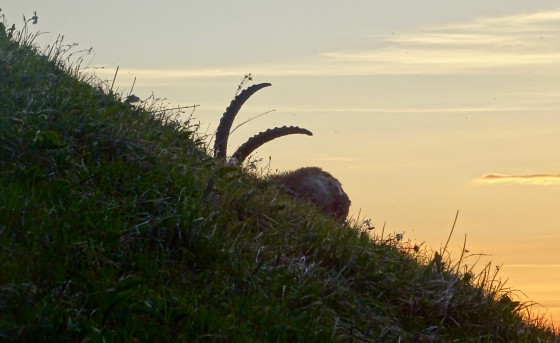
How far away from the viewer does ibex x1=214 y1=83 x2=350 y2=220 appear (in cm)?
1133

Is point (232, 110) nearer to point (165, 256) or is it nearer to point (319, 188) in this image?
point (319, 188)

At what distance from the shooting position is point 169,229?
5469mm

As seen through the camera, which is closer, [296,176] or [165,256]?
[165,256]

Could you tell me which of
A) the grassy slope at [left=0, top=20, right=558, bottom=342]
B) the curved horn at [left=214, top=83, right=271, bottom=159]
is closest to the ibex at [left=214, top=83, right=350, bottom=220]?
the curved horn at [left=214, top=83, right=271, bottom=159]

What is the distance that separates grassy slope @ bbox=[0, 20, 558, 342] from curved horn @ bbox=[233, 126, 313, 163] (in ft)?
14.4

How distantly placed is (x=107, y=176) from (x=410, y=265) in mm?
2698

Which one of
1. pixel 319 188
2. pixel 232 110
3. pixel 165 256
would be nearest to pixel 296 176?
pixel 319 188

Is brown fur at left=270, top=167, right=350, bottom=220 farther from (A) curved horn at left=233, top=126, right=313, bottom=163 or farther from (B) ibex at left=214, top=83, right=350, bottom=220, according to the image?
(A) curved horn at left=233, top=126, right=313, bottom=163

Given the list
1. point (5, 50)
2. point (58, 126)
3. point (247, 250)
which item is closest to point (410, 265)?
point (247, 250)

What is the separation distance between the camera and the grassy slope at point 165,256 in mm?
4609

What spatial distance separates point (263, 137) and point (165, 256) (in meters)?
6.83

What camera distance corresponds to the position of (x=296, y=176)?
1316 centimetres

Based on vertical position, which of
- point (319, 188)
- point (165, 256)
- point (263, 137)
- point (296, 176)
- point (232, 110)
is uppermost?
point (232, 110)

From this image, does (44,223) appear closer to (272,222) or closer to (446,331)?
(272,222)
